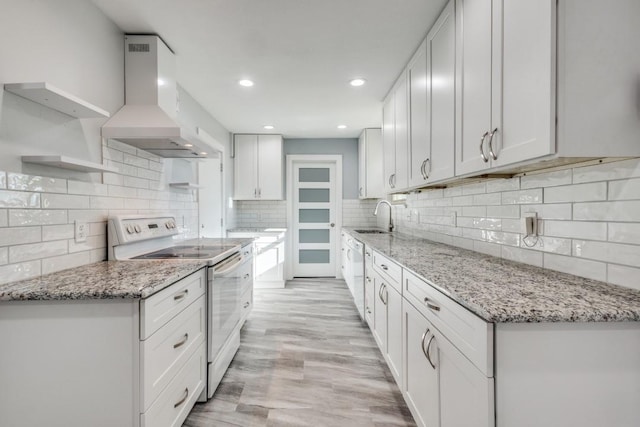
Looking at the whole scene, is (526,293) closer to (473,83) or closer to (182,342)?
(473,83)

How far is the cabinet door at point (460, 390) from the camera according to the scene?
2.84 ft

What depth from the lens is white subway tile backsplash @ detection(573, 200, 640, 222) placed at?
1012 mm

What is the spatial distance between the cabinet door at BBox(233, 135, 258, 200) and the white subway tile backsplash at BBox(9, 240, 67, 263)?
3.20m

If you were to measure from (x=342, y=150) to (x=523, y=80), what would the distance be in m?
4.02

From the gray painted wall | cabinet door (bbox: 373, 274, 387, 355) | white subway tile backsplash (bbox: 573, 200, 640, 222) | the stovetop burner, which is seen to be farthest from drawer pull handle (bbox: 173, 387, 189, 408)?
the gray painted wall

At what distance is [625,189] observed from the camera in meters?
1.04

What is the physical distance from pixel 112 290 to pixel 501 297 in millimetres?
1391

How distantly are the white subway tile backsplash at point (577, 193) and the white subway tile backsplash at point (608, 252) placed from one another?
0.56 feet

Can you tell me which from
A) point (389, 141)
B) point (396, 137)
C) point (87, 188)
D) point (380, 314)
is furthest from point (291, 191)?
point (87, 188)

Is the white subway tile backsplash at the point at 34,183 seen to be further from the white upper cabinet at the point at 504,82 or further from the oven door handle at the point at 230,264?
the white upper cabinet at the point at 504,82

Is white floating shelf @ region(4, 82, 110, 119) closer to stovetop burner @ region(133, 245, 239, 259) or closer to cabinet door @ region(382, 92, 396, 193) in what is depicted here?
stovetop burner @ region(133, 245, 239, 259)

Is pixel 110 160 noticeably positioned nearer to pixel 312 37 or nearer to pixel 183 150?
pixel 183 150

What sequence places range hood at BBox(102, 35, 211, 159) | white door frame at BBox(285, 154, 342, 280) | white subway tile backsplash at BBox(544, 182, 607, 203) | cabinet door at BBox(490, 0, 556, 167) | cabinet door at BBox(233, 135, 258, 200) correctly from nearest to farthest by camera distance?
cabinet door at BBox(490, 0, 556, 167) → white subway tile backsplash at BBox(544, 182, 607, 203) → range hood at BBox(102, 35, 211, 159) → cabinet door at BBox(233, 135, 258, 200) → white door frame at BBox(285, 154, 342, 280)

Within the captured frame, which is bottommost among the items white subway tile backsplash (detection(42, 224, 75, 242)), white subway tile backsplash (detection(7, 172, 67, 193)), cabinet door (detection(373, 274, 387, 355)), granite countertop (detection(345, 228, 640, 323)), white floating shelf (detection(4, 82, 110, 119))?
cabinet door (detection(373, 274, 387, 355))
